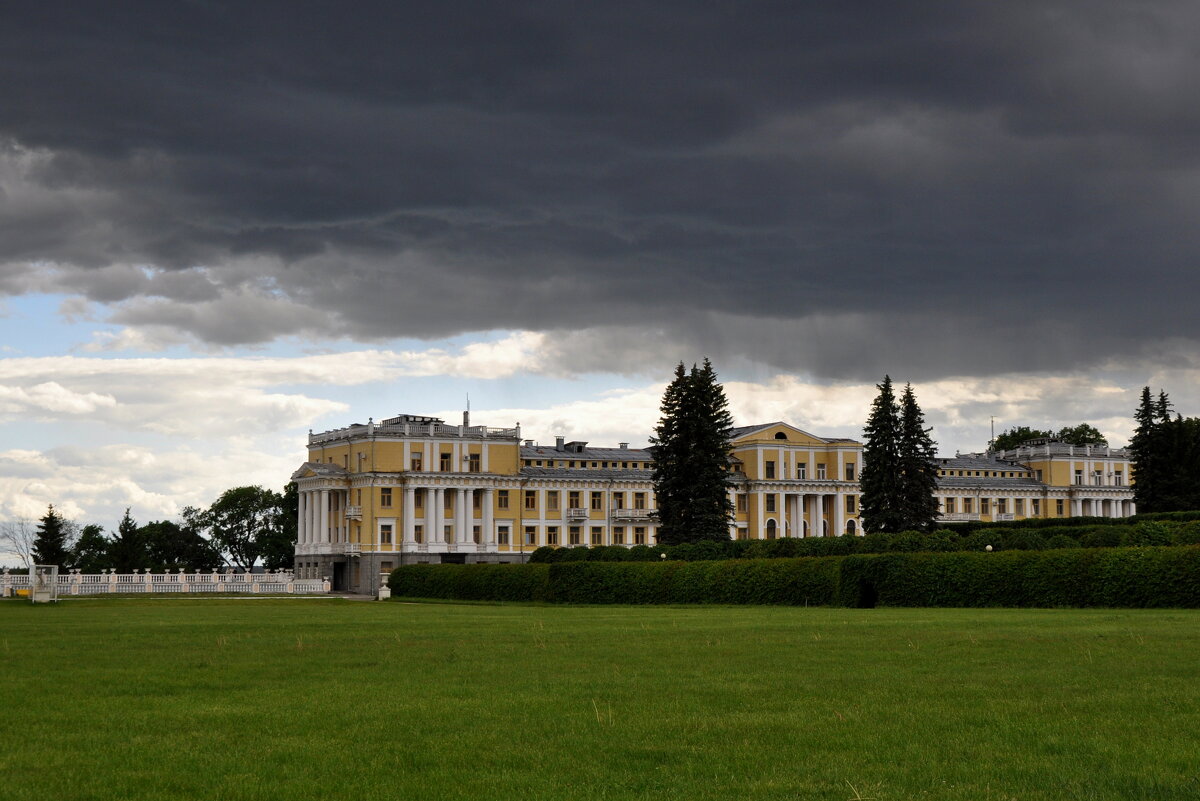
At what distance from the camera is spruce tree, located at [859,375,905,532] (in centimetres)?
10238

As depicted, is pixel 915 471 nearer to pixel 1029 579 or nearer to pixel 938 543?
pixel 938 543

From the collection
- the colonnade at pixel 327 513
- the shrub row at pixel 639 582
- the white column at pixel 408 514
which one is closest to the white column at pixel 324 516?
the colonnade at pixel 327 513

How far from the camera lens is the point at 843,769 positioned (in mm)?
11102

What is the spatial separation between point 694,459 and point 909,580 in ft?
154

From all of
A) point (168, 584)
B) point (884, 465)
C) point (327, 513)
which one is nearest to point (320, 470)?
point (327, 513)

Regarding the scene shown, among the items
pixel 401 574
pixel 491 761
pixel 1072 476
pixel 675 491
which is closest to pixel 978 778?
pixel 491 761

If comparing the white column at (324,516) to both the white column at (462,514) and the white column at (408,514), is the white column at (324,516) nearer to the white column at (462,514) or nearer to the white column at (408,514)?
the white column at (408,514)

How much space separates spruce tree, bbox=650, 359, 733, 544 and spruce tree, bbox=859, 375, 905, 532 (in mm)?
13069

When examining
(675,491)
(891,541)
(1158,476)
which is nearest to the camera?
(891,541)

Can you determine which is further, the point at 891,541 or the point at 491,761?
the point at 891,541

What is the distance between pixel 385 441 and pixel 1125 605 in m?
87.6

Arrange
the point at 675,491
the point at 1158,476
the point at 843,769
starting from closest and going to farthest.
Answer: the point at 843,769 < the point at 675,491 < the point at 1158,476

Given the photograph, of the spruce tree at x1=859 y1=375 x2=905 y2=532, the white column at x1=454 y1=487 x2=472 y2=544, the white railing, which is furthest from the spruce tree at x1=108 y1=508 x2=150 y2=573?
the spruce tree at x1=859 y1=375 x2=905 y2=532

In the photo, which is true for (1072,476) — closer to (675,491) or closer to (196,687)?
(675,491)
